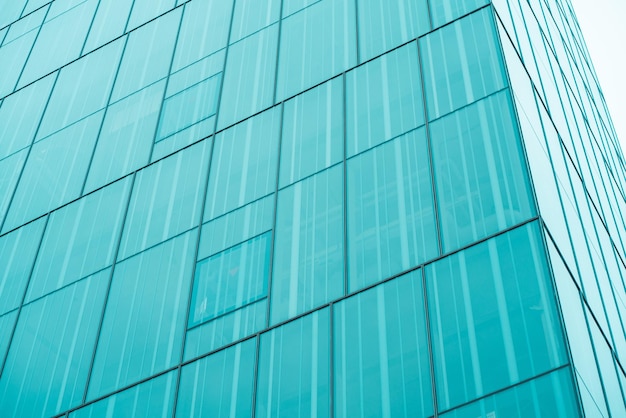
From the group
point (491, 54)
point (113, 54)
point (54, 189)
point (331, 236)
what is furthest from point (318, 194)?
point (113, 54)

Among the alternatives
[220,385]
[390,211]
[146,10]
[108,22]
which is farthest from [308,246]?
[108,22]

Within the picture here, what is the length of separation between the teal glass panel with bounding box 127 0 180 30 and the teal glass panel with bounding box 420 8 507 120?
10565 mm

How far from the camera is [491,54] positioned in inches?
674

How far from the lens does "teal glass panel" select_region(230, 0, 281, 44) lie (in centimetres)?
2294

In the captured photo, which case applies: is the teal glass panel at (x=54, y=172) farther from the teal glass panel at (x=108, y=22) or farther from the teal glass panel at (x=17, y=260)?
the teal glass panel at (x=108, y=22)

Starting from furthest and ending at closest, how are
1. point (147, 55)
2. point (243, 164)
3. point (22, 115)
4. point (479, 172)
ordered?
point (22, 115)
point (147, 55)
point (243, 164)
point (479, 172)

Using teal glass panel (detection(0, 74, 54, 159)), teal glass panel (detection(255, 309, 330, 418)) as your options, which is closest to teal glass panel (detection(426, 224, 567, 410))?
teal glass panel (detection(255, 309, 330, 418))

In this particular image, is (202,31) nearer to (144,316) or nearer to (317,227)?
(144,316)

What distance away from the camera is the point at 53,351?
732 inches

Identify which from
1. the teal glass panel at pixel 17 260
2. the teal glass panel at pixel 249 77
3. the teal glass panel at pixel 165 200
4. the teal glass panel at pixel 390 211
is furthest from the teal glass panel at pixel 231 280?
the teal glass panel at pixel 17 260

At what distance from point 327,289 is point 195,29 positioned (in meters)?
11.7

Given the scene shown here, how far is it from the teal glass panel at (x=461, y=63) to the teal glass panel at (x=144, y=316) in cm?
593

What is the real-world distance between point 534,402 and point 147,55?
54.4ft

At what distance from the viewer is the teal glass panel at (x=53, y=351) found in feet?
58.2
